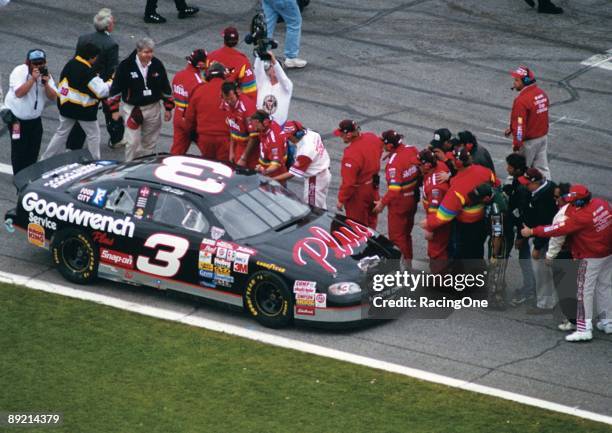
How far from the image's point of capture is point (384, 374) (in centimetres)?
1173

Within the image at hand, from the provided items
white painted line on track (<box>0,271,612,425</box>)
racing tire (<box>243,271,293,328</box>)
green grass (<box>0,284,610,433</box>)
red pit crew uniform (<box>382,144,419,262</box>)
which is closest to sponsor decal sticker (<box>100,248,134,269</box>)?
white painted line on track (<box>0,271,612,425</box>)

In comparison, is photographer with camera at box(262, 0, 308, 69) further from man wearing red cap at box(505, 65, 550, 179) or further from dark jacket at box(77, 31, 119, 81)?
man wearing red cap at box(505, 65, 550, 179)

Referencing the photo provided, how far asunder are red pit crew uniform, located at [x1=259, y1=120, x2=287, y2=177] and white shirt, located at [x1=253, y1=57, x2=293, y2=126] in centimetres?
130

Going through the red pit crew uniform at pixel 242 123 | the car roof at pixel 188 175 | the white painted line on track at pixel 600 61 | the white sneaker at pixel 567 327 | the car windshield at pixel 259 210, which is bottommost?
the white sneaker at pixel 567 327

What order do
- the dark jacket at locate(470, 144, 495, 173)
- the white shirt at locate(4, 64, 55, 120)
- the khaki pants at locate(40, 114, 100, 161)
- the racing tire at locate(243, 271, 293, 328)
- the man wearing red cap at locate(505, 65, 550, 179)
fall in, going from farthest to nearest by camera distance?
the khaki pants at locate(40, 114, 100, 161) < the man wearing red cap at locate(505, 65, 550, 179) < the white shirt at locate(4, 64, 55, 120) < the dark jacket at locate(470, 144, 495, 173) < the racing tire at locate(243, 271, 293, 328)

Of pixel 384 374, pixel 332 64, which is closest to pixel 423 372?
pixel 384 374

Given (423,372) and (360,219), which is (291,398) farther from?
(360,219)

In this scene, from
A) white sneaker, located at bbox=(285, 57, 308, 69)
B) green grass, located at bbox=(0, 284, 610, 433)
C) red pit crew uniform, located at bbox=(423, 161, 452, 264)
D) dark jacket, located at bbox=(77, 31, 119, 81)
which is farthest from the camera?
white sneaker, located at bbox=(285, 57, 308, 69)

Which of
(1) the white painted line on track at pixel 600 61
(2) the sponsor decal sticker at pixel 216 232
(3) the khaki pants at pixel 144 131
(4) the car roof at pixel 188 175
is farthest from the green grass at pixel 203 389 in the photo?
(1) the white painted line on track at pixel 600 61

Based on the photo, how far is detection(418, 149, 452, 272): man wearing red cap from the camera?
43.4 ft

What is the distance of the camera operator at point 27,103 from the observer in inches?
604

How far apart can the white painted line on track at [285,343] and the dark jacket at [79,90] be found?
9.88 feet

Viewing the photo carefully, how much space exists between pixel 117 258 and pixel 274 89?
3.88m

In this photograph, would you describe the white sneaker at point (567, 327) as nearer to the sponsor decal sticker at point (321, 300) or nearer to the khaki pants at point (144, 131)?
the sponsor decal sticker at point (321, 300)
